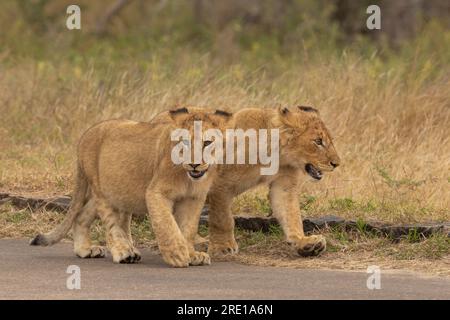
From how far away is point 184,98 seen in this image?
11.5 m

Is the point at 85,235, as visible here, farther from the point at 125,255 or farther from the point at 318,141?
the point at 318,141

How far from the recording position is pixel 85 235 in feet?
25.8

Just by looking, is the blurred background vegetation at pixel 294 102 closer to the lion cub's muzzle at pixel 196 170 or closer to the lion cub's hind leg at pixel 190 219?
the lion cub's hind leg at pixel 190 219

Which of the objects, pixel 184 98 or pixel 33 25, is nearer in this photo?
pixel 184 98

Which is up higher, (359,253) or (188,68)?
(188,68)

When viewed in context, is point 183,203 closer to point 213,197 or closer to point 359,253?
point 213,197

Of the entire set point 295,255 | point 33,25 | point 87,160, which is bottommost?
point 295,255

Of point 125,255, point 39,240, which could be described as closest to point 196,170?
point 125,255

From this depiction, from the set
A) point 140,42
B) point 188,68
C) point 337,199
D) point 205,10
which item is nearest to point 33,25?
point 140,42

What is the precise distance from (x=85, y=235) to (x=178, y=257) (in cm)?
92

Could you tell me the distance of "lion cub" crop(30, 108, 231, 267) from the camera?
719cm

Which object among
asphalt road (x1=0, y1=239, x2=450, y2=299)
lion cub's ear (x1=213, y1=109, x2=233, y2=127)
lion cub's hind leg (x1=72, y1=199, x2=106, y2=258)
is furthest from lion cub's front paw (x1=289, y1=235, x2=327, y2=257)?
lion cub's hind leg (x1=72, y1=199, x2=106, y2=258)

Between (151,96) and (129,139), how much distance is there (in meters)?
3.77

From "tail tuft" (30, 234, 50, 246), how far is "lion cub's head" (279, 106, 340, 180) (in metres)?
1.63
